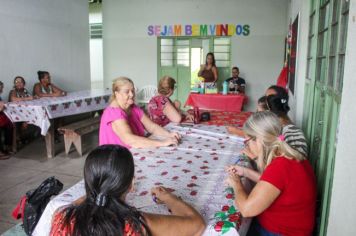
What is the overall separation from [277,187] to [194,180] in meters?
0.45

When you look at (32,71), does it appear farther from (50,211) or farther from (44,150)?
(50,211)

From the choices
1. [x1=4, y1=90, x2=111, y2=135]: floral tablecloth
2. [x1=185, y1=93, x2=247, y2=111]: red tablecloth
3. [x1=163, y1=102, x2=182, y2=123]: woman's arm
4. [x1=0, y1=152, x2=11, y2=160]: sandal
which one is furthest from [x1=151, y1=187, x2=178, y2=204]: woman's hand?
[x1=185, y1=93, x2=247, y2=111]: red tablecloth

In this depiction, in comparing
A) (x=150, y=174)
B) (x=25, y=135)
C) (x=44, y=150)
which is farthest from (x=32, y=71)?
(x=150, y=174)

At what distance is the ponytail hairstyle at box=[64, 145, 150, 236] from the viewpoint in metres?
0.97

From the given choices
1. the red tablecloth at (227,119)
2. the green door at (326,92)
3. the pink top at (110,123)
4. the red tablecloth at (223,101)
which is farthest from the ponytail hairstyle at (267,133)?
the red tablecloth at (223,101)

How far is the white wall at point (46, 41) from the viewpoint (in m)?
5.46

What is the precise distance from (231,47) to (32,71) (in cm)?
439

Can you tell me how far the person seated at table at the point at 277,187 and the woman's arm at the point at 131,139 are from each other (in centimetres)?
78

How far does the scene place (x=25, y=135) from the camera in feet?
18.1

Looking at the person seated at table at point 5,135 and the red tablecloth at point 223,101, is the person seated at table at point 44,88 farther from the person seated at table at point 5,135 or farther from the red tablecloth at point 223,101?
the red tablecloth at point 223,101

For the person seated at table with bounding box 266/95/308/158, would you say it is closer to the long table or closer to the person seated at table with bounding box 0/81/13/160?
the long table

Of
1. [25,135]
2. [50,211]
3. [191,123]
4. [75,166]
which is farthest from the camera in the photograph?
[25,135]

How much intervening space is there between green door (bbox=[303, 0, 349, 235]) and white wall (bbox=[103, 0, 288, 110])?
4893mm

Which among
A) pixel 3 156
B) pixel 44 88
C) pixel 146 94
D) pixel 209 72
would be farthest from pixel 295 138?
pixel 146 94
